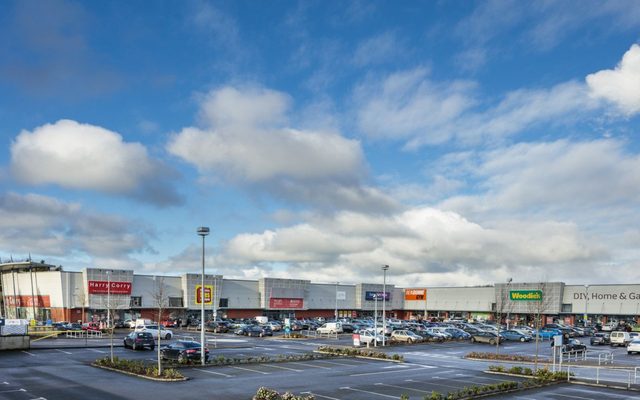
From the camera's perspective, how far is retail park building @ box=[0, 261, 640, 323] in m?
86.9

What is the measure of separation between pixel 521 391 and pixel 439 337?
38617mm

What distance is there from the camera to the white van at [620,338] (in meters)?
62.1

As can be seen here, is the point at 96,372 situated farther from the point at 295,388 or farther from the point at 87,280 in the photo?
the point at 87,280

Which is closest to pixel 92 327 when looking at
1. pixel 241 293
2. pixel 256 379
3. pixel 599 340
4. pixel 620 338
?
pixel 241 293

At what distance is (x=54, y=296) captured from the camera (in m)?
87.6

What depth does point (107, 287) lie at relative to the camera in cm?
8806

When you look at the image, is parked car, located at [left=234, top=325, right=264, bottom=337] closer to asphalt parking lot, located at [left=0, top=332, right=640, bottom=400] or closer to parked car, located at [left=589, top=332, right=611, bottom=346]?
asphalt parking lot, located at [left=0, top=332, right=640, bottom=400]

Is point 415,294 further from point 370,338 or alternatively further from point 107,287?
point 370,338

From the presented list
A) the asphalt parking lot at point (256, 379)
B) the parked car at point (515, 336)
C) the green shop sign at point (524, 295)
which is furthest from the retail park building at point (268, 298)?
the asphalt parking lot at point (256, 379)

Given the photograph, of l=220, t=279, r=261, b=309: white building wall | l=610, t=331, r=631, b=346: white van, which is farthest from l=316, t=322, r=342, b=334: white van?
l=610, t=331, r=631, b=346: white van

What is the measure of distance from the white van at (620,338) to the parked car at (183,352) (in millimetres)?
46582

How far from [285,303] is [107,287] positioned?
32.8 m

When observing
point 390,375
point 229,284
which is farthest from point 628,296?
point 390,375

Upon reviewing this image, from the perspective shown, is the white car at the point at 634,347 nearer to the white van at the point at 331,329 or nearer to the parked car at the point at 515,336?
the parked car at the point at 515,336
